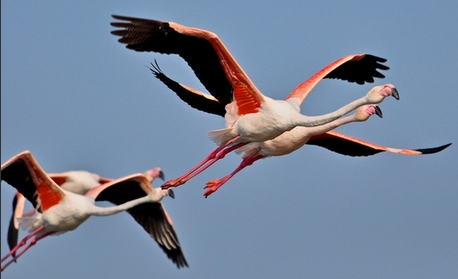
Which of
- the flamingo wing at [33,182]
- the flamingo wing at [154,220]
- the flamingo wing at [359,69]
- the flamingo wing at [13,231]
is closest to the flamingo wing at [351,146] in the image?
the flamingo wing at [359,69]

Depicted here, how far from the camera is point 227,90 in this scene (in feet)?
59.0

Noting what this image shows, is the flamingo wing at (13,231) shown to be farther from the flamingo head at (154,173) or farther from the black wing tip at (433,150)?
the black wing tip at (433,150)

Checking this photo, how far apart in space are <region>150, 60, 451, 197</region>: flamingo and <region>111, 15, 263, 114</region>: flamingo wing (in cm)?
27

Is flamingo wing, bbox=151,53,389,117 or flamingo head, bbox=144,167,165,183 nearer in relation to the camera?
flamingo wing, bbox=151,53,389,117

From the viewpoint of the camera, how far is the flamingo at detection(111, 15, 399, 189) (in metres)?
16.6

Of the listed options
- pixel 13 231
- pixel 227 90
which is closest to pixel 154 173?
pixel 13 231

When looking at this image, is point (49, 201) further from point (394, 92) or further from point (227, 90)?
point (394, 92)

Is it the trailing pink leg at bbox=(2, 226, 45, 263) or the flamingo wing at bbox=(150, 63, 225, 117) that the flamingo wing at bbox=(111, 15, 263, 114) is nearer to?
the flamingo wing at bbox=(150, 63, 225, 117)

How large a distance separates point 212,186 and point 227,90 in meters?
2.01

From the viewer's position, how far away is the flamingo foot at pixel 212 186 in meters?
19.2

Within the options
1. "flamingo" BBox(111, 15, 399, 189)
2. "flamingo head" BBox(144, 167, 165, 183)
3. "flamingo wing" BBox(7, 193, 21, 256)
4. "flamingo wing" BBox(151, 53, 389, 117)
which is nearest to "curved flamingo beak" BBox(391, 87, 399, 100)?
"flamingo" BBox(111, 15, 399, 189)

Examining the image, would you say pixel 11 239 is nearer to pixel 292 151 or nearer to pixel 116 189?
pixel 116 189

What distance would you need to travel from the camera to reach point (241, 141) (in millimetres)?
18172

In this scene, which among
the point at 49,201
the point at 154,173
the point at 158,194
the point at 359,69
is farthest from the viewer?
the point at 154,173
